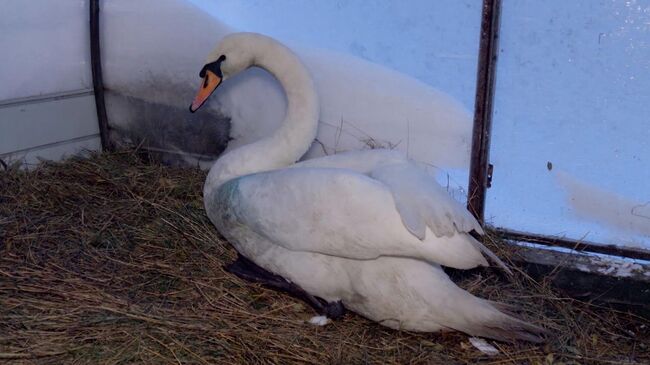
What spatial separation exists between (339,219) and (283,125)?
0.85 metres

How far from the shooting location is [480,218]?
151 inches

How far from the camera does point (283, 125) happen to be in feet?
11.6

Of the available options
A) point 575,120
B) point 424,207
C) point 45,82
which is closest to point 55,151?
point 45,82

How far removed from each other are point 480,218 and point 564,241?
436 millimetres

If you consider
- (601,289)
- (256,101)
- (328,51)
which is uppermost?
(328,51)

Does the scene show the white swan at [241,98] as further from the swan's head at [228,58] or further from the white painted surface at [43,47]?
the swan's head at [228,58]

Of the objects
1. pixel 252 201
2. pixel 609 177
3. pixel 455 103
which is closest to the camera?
pixel 252 201

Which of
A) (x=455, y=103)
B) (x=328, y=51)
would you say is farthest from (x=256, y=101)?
(x=455, y=103)

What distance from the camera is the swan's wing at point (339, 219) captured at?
9.06 feet

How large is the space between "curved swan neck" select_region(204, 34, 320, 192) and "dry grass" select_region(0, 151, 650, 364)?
1.56 ft

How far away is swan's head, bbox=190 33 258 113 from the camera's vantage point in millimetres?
3508

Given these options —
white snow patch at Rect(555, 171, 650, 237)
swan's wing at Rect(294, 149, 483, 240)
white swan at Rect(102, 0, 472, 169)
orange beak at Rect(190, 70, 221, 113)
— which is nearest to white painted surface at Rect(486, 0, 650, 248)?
white snow patch at Rect(555, 171, 650, 237)

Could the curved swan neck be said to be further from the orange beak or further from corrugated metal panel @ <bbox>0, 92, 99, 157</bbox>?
corrugated metal panel @ <bbox>0, 92, 99, 157</bbox>

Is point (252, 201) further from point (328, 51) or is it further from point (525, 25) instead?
point (525, 25)
